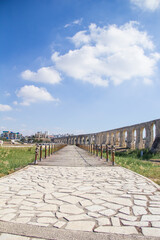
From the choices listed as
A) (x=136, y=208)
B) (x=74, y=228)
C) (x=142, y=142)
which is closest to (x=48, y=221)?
(x=74, y=228)

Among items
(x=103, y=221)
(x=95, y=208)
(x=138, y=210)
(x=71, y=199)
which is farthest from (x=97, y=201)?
(x=103, y=221)

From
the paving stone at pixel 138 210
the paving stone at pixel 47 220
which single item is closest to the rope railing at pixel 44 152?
the paving stone at pixel 47 220

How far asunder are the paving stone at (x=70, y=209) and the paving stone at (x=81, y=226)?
16.6 inches

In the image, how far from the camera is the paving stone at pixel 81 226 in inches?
99.8

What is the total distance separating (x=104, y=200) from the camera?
381cm

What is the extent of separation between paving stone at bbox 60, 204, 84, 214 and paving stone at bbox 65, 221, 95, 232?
0.42m

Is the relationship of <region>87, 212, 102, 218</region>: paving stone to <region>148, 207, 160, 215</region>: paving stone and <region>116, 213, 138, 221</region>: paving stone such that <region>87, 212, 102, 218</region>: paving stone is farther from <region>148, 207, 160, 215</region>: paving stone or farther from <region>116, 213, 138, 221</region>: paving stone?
<region>148, 207, 160, 215</region>: paving stone

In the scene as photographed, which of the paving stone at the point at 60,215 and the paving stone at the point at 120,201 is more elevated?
the paving stone at the point at 60,215

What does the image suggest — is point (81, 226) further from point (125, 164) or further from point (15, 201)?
point (125, 164)

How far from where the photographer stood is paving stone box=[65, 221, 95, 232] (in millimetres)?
→ 2535

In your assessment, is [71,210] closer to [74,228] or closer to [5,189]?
[74,228]

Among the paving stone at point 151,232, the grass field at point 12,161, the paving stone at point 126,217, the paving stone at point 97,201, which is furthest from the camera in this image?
the grass field at point 12,161

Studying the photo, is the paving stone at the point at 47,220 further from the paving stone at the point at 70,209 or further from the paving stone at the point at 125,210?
the paving stone at the point at 125,210

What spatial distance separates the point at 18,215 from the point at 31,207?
40cm
